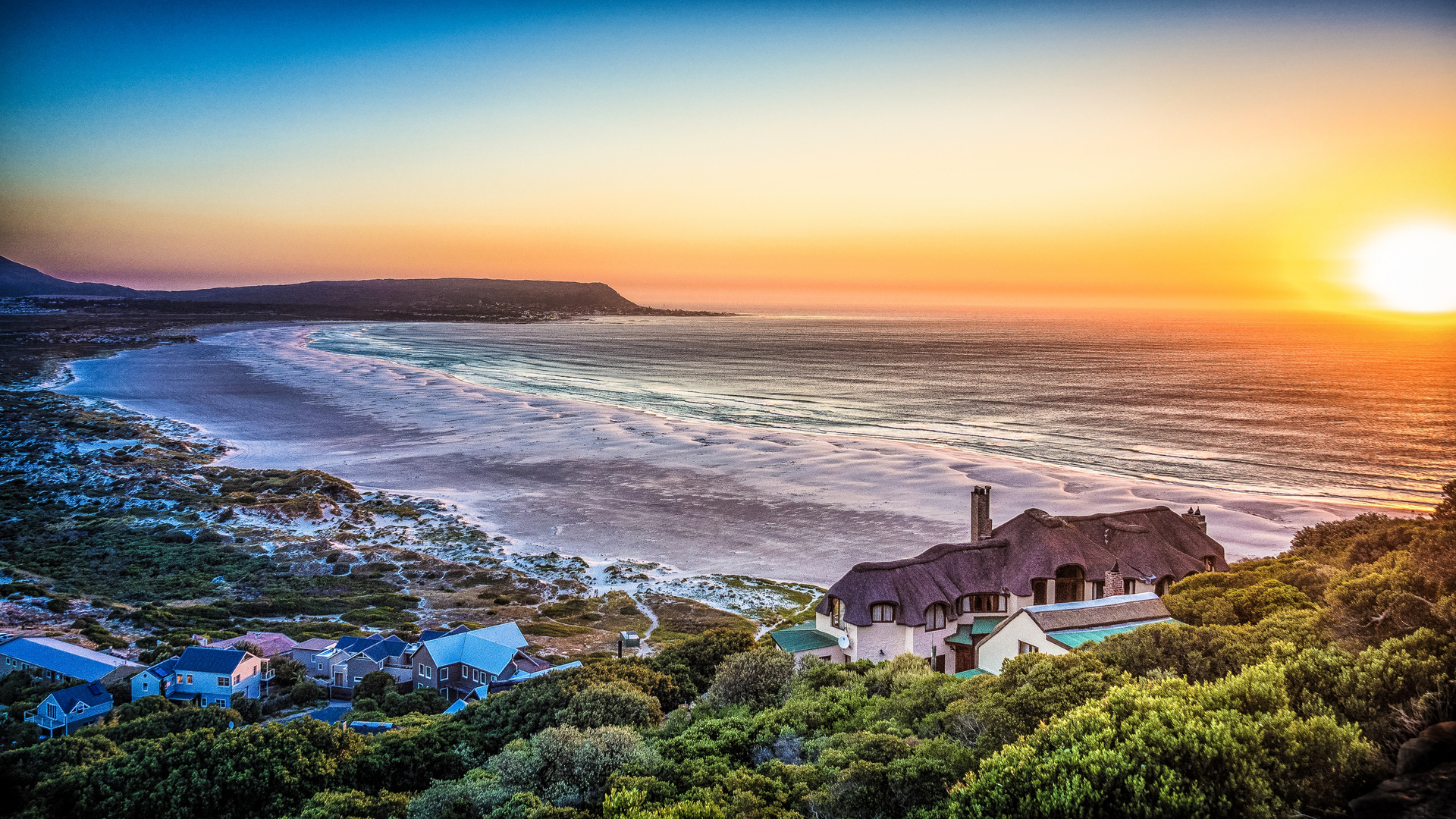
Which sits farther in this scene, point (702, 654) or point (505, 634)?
point (505, 634)

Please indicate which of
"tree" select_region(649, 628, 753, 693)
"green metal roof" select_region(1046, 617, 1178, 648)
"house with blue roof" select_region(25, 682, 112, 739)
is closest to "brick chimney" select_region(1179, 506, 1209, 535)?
"green metal roof" select_region(1046, 617, 1178, 648)

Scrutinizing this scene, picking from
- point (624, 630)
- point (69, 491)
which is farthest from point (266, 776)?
point (69, 491)

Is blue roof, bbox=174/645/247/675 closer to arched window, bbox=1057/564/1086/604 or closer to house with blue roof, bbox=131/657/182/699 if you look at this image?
house with blue roof, bbox=131/657/182/699

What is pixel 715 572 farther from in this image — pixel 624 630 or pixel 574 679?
pixel 574 679

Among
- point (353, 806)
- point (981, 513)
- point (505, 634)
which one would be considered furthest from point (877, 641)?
point (353, 806)

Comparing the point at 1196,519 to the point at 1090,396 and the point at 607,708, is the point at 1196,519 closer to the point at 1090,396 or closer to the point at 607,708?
the point at 607,708

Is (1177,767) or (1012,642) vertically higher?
(1177,767)
